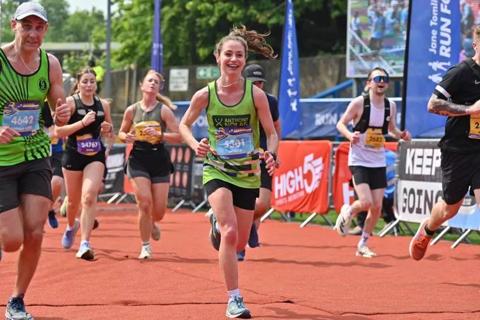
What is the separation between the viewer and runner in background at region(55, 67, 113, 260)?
1184 centimetres

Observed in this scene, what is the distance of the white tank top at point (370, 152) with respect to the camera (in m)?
12.7

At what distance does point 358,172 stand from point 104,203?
1249 cm

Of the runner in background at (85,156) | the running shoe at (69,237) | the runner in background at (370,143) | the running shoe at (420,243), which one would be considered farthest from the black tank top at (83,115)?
the running shoe at (420,243)

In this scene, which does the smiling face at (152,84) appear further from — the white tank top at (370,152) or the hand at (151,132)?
the white tank top at (370,152)

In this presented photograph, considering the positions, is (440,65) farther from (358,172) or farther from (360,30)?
(360,30)

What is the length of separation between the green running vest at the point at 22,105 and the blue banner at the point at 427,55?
27.1 ft

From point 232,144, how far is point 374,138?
196 inches

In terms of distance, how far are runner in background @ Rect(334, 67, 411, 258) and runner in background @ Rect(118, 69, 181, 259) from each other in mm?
2187

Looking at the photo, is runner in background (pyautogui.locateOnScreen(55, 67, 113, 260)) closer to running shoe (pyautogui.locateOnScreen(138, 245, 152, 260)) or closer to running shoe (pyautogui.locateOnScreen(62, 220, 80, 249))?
running shoe (pyautogui.locateOnScreen(62, 220, 80, 249))

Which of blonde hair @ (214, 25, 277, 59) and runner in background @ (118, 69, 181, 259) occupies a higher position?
blonde hair @ (214, 25, 277, 59)

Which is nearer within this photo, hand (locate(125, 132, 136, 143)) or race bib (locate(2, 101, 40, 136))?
race bib (locate(2, 101, 40, 136))

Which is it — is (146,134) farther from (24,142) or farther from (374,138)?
(24,142)

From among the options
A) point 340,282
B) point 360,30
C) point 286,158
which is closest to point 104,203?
point 286,158

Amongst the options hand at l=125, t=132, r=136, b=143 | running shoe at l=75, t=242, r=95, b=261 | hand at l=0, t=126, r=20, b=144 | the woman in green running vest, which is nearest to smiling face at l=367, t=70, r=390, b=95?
hand at l=125, t=132, r=136, b=143
